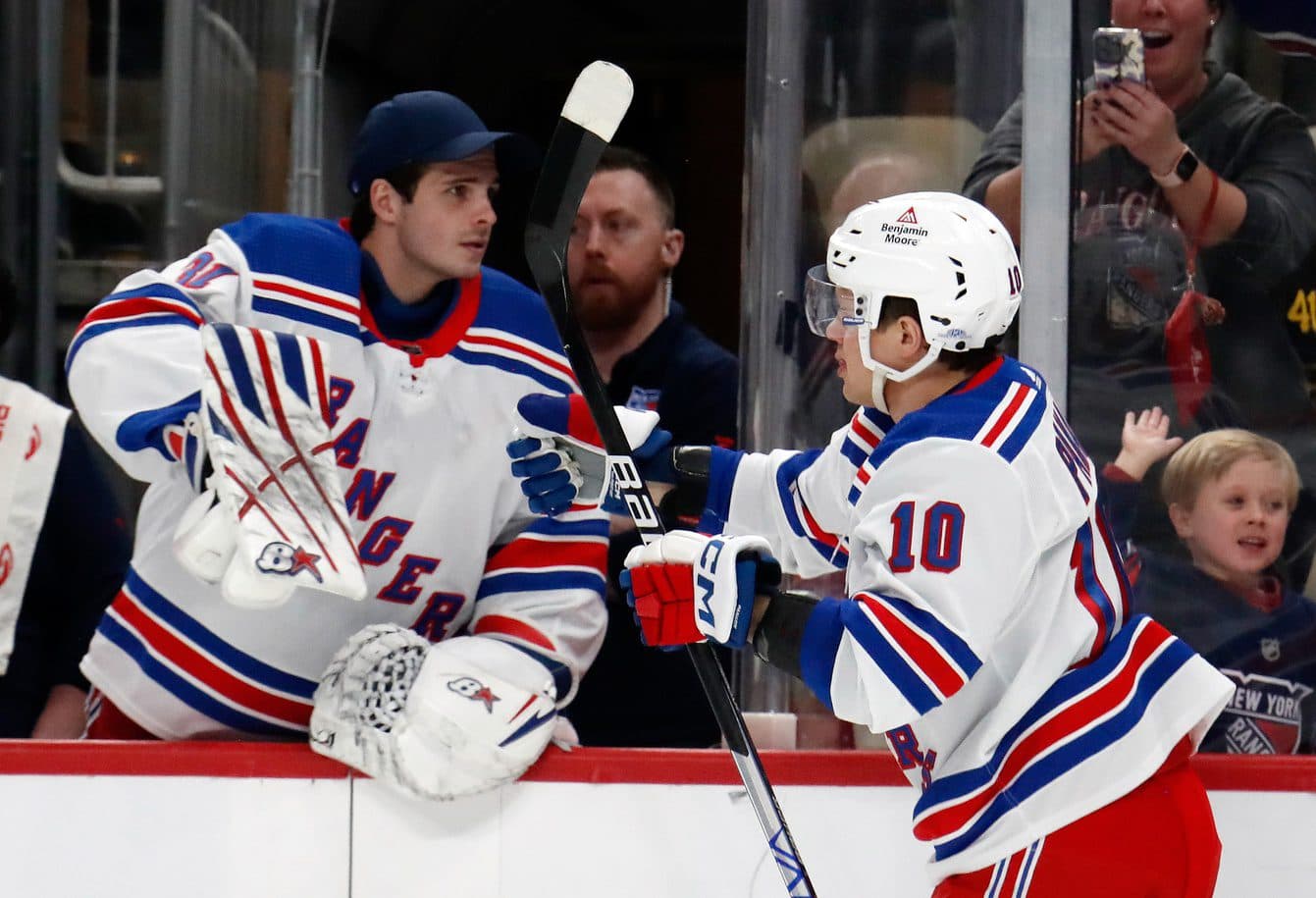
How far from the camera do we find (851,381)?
1.71 meters

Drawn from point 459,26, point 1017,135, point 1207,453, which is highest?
point 459,26

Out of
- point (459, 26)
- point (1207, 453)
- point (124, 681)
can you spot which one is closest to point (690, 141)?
point (459, 26)

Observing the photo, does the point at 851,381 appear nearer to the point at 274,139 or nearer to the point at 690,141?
the point at 274,139

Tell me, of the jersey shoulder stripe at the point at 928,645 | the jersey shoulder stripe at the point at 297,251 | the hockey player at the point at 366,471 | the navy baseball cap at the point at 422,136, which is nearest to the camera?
the jersey shoulder stripe at the point at 928,645

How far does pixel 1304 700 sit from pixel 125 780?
4.81 ft

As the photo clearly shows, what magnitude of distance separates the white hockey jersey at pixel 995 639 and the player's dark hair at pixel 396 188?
76cm

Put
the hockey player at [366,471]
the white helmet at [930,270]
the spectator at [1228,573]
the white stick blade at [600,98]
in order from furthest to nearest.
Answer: the spectator at [1228,573] → the hockey player at [366,471] → the white stick blade at [600,98] → the white helmet at [930,270]

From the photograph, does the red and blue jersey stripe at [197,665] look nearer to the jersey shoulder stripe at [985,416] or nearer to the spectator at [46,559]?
the spectator at [46,559]

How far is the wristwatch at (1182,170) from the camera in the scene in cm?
228

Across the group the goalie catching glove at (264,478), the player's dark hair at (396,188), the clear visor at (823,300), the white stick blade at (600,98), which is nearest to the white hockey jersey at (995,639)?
the clear visor at (823,300)

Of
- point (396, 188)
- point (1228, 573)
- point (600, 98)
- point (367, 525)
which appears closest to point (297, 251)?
point (396, 188)

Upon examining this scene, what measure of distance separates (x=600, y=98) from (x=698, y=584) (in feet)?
1.65

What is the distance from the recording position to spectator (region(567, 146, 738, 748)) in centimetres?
253

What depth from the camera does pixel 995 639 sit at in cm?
160
